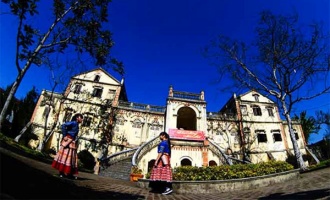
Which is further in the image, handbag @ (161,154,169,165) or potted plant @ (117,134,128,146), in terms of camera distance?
potted plant @ (117,134,128,146)

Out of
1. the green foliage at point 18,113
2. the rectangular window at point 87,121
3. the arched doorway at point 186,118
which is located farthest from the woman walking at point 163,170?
the green foliage at point 18,113

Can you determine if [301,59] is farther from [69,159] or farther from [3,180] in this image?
[3,180]

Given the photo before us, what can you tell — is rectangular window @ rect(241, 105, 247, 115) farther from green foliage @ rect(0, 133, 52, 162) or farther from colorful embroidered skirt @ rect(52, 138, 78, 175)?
colorful embroidered skirt @ rect(52, 138, 78, 175)

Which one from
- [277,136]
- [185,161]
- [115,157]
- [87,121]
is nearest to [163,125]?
[185,161]

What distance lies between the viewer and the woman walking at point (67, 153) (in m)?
6.00

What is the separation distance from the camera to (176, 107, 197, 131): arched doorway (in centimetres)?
2527

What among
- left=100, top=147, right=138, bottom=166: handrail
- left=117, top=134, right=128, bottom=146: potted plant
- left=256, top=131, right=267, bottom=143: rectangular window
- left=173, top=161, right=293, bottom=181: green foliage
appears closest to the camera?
left=173, top=161, right=293, bottom=181: green foliage

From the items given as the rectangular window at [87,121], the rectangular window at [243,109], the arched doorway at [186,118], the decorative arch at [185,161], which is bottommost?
the decorative arch at [185,161]

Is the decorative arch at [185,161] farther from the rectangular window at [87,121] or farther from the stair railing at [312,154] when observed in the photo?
the stair railing at [312,154]

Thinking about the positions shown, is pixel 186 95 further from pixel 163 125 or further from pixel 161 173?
pixel 161 173

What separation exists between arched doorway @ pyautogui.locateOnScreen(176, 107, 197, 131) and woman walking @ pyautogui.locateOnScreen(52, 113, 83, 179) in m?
19.2

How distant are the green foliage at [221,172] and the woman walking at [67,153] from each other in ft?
15.2

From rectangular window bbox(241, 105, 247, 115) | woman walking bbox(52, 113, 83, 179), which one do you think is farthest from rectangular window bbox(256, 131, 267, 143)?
woman walking bbox(52, 113, 83, 179)

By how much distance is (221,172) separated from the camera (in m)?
8.98
